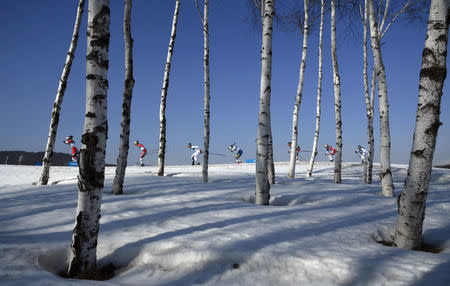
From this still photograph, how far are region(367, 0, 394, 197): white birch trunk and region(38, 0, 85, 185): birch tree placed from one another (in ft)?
30.7

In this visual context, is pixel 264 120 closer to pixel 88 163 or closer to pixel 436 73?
pixel 436 73

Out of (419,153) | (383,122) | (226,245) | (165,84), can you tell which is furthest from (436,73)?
(165,84)

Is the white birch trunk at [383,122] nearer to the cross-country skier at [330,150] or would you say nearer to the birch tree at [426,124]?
the birch tree at [426,124]

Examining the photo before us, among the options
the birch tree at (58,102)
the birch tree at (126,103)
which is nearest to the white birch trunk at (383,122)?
the birch tree at (126,103)

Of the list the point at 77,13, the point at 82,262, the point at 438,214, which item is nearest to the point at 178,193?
the point at 82,262

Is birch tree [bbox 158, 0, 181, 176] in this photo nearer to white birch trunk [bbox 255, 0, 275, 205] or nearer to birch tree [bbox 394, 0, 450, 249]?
white birch trunk [bbox 255, 0, 275, 205]

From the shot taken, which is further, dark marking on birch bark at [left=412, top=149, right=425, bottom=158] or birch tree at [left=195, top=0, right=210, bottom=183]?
birch tree at [left=195, top=0, right=210, bottom=183]

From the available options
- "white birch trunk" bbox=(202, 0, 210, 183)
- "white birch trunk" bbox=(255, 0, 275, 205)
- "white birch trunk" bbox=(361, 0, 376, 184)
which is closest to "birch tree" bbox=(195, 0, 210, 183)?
"white birch trunk" bbox=(202, 0, 210, 183)

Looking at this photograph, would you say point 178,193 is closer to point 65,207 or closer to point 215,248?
point 65,207

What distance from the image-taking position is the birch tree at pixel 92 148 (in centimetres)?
273

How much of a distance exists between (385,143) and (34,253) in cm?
736

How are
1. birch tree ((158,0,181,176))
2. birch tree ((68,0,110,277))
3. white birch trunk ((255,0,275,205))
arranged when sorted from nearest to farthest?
birch tree ((68,0,110,277)) < white birch trunk ((255,0,275,205)) < birch tree ((158,0,181,176))

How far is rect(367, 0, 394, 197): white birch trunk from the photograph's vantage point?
22.3 ft

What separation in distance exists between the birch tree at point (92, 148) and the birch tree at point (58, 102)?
746 centimetres
